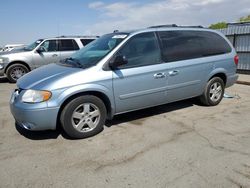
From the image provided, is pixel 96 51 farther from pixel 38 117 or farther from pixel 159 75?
pixel 38 117

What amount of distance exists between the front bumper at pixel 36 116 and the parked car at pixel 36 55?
5869mm

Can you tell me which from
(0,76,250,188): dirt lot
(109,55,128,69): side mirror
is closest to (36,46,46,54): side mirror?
(0,76,250,188): dirt lot

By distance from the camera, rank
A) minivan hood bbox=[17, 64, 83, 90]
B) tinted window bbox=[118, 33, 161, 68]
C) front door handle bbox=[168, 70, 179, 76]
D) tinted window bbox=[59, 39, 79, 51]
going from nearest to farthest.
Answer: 1. minivan hood bbox=[17, 64, 83, 90]
2. tinted window bbox=[118, 33, 161, 68]
3. front door handle bbox=[168, 70, 179, 76]
4. tinted window bbox=[59, 39, 79, 51]

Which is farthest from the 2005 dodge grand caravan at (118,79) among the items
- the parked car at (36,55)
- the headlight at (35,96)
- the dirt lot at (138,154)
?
the parked car at (36,55)

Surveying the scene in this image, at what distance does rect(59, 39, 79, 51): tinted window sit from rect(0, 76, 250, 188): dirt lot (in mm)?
5702

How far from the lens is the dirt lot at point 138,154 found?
9.57 ft

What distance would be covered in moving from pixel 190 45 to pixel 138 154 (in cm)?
280

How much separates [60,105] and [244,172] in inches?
105

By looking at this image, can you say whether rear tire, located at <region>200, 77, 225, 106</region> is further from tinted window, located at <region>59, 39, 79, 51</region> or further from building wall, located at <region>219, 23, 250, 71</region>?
tinted window, located at <region>59, 39, 79, 51</region>

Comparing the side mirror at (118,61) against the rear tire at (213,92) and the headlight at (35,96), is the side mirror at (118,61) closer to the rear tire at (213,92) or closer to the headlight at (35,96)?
the headlight at (35,96)

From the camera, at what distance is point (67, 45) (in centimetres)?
1036

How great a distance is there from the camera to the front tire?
12.6 feet

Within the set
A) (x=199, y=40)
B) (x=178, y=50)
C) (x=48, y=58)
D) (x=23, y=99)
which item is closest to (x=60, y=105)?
(x=23, y=99)

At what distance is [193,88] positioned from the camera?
17.3 ft
